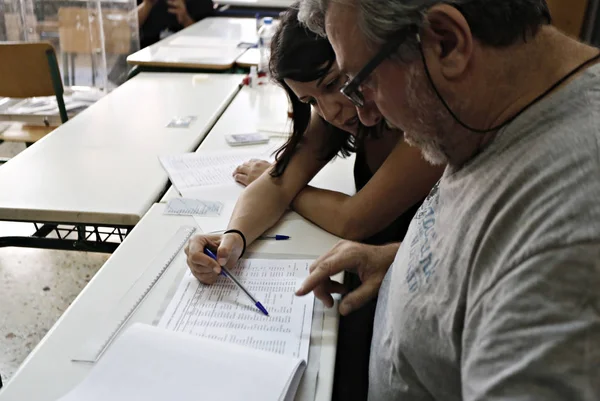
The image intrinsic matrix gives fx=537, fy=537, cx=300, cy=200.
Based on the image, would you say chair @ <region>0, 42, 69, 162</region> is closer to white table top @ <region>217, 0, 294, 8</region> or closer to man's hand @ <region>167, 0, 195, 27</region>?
man's hand @ <region>167, 0, 195, 27</region>

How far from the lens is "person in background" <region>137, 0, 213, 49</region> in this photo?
4297mm

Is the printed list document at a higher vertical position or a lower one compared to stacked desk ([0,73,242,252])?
higher

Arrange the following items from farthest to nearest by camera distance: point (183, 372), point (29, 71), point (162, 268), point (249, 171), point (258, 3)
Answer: point (258, 3)
point (29, 71)
point (249, 171)
point (162, 268)
point (183, 372)

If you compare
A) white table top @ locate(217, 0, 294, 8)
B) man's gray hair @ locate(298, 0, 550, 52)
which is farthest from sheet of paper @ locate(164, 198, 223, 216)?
white table top @ locate(217, 0, 294, 8)

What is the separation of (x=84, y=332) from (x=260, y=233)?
467mm

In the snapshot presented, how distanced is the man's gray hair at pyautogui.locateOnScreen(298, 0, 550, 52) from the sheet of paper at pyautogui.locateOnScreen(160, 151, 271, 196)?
941 millimetres

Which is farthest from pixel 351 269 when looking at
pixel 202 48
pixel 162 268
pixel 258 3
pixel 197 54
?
pixel 258 3

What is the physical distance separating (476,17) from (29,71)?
99.2 inches

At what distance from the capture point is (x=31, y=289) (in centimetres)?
246

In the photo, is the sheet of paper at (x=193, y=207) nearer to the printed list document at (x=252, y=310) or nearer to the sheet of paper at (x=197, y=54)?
the printed list document at (x=252, y=310)

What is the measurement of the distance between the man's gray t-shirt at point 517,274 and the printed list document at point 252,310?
0.23 m

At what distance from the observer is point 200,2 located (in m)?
4.46

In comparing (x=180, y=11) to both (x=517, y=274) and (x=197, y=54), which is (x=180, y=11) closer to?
(x=197, y=54)

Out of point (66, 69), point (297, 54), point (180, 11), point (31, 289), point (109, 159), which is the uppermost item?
point (297, 54)
